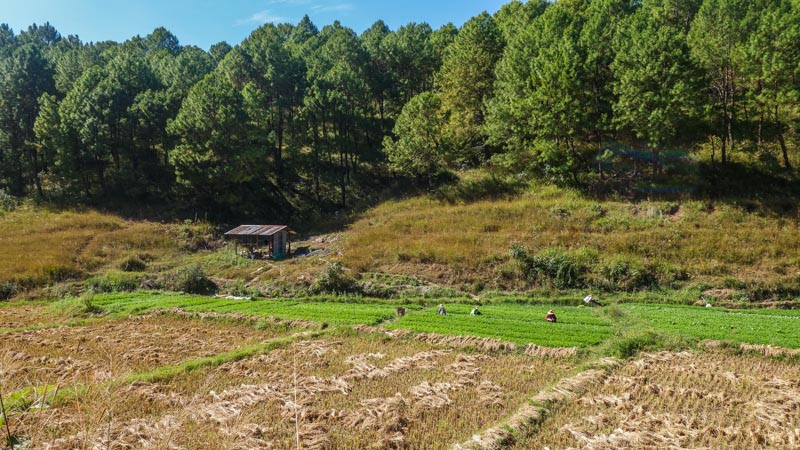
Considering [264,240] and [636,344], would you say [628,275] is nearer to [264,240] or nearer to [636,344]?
[636,344]

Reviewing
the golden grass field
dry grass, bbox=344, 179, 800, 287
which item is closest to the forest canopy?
dry grass, bbox=344, 179, 800, 287

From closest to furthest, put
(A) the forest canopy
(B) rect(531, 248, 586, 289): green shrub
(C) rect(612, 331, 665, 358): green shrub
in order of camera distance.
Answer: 1. (C) rect(612, 331, 665, 358): green shrub
2. (B) rect(531, 248, 586, 289): green shrub
3. (A) the forest canopy

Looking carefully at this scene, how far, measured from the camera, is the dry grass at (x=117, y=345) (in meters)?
15.0

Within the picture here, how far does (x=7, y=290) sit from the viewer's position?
32938 mm

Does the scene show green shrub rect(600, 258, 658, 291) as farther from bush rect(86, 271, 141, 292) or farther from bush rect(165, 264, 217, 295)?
bush rect(86, 271, 141, 292)

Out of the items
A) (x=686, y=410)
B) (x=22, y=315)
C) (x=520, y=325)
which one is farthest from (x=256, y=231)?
(x=686, y=410)

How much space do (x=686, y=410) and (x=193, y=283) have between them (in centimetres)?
3324

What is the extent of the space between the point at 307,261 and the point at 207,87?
28.5 m

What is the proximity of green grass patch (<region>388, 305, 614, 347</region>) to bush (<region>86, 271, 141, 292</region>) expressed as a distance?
975 inches

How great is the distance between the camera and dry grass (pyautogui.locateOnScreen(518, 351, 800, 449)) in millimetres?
Answer: 10078

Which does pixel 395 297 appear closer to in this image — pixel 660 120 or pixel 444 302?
pixel 444 302

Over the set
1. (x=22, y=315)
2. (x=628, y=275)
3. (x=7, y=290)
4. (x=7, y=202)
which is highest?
(x=7, y=202)

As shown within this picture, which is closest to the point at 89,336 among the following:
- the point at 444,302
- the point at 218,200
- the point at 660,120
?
the point at 444,302

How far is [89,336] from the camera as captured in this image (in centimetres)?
2084
